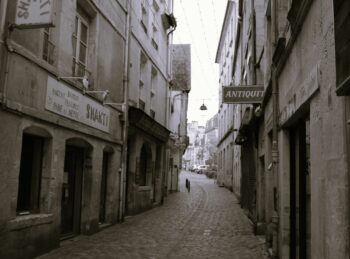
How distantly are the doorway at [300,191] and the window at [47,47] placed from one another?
4.77 metres

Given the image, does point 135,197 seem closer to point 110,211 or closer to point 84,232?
point 110,211

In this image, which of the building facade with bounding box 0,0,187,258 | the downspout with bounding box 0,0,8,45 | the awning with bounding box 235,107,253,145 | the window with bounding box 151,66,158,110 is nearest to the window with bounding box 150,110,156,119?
the window with bounding box 151,66,158,110

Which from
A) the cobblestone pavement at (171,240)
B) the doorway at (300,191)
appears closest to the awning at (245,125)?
the cobblestone pavement at (171,240)

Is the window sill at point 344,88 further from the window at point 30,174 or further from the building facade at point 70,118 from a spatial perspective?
the window at point 30,174

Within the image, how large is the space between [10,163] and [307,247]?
4.68m

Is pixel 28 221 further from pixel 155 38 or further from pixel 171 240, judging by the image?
pixel 155 38

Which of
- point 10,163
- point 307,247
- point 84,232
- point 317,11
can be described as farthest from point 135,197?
point 317,11

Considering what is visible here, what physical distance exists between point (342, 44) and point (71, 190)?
8.32 meters

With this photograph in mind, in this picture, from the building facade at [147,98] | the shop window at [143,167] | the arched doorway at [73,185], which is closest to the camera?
the arched doorway at [73,185]

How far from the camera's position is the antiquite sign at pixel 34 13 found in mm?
6590

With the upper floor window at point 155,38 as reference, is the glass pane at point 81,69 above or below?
below

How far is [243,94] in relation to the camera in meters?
10.8

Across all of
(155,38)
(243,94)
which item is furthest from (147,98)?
(243,94)

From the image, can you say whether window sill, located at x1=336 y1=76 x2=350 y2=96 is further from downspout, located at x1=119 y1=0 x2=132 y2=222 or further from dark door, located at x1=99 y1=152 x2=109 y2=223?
downspout, located at x1=119 y1=0 x2=132 y2=222
